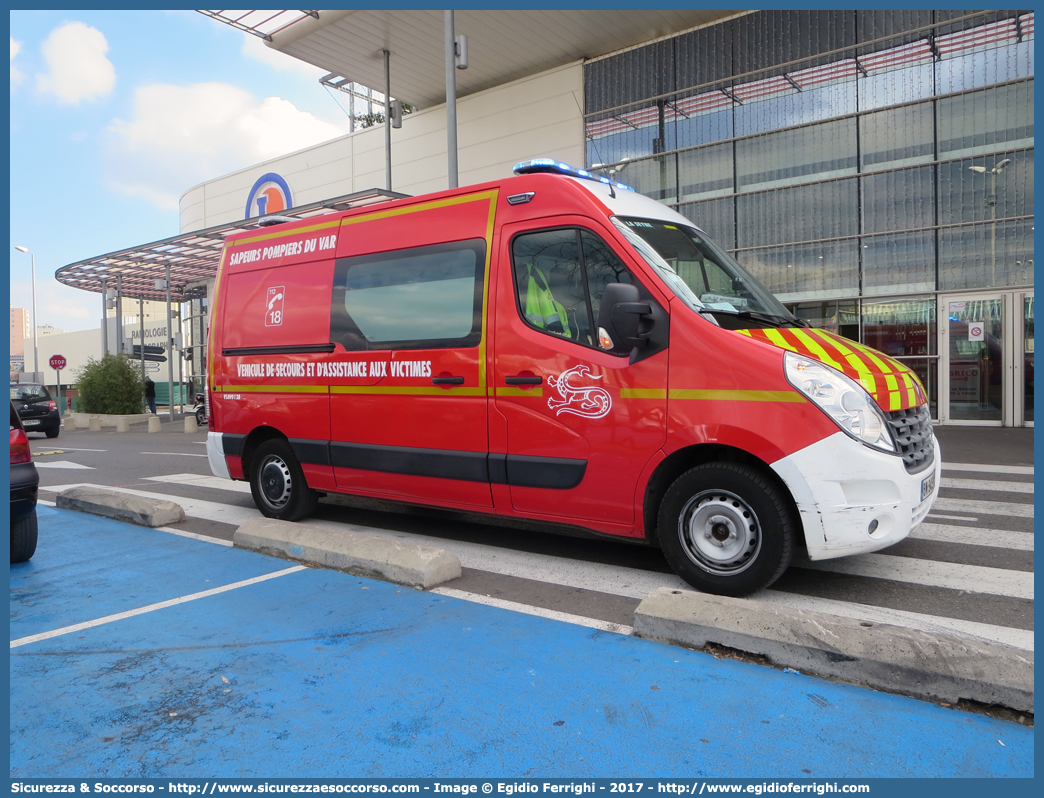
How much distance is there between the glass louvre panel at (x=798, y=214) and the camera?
14.9 metres

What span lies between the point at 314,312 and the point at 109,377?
23285 millimetres

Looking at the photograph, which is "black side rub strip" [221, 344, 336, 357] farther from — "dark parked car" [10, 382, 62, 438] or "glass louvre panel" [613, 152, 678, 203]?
"dark parked car" [10, 382, 62, 438]

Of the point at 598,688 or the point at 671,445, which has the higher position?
the point at 671,445

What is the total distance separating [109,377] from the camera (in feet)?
84.8

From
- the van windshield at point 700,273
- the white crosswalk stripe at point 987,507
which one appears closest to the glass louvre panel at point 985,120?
the white crosswalk stripe at point 987,507

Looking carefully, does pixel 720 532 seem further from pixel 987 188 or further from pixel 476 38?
pixel 476 38

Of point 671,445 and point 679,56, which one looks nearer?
point 671,445

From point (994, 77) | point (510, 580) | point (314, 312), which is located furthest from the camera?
point (994, 77)

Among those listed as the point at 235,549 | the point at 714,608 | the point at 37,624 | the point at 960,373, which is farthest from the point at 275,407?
the point at 960,373

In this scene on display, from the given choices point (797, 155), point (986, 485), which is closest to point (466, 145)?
point (797, 155)

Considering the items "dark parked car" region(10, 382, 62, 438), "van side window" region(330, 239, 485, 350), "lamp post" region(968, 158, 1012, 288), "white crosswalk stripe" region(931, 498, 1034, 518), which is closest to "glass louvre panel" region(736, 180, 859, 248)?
"lamp post" region(968, 158, 1012, 288)

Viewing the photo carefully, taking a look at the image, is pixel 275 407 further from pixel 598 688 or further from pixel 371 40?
pixel 371 40

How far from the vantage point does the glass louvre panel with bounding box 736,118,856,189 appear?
14.8 meters

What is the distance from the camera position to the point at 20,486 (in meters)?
4.96
